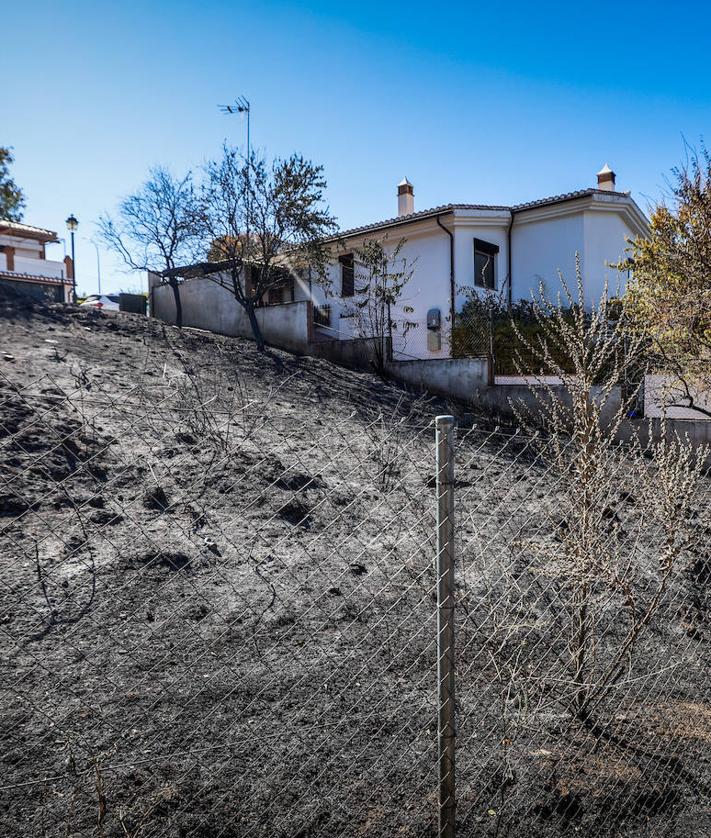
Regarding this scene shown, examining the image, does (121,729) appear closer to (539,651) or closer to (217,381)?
(539,651)

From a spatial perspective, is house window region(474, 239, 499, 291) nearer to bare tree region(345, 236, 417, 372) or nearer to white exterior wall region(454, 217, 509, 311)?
white exterior wall region(454, 217, 509, 311)

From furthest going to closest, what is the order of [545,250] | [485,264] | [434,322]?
[485,264], [545,250], [434,322]

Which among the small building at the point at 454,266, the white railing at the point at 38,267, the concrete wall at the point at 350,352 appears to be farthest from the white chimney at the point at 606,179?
the white railing at the point at 38,267

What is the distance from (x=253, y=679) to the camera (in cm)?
289

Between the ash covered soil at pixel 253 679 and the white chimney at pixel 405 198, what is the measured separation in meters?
16.0

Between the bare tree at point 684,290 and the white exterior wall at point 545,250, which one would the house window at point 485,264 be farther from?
the bare tree at point 684,290

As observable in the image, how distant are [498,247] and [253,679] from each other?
50.6 ft

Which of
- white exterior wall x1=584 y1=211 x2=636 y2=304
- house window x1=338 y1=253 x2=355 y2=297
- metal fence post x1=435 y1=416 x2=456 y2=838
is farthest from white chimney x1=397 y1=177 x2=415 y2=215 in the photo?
metal fence post x1=435 y1=416 x2=456 y2=838

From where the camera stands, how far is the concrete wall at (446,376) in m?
10.9

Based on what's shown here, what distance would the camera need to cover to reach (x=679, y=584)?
4.50 m

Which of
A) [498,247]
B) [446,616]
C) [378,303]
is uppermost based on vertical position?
[498,247]

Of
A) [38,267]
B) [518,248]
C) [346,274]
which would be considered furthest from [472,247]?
[38,267]

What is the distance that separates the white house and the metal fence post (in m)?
12.3

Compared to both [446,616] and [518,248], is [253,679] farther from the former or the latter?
[518,248]
